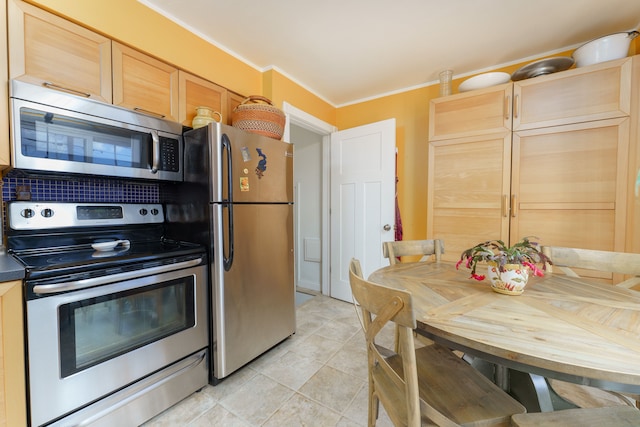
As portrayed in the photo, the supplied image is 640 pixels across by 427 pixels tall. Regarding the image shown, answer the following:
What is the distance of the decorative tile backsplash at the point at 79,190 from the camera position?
4.33 feet

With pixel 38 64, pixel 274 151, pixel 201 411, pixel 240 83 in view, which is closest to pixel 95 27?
pixel 38 64

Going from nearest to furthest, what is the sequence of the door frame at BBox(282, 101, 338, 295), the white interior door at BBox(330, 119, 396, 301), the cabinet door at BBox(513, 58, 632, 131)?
the cabinet door at BBox(513, 58, 632, 131), the white interior door at BBox(330, 119, 396, 301), the door frame at BBox(282, 101, 338, 295)

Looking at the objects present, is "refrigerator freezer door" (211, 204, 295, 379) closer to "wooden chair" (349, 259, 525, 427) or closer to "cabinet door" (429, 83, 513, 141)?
"wooden chair" (349, 259, 525, 427)

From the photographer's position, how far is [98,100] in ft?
4.63

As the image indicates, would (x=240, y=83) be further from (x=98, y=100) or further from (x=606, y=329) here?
(x=606, y=329)

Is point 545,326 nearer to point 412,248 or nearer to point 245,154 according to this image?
point 412,248

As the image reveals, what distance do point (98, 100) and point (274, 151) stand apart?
3.40 feet

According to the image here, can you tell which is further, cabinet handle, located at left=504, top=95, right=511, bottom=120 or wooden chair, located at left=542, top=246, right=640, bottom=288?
cabinet handle, located at left=504, top=95, right=511, bottom=120

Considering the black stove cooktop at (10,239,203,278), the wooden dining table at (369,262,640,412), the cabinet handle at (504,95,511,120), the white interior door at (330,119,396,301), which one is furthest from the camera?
the white interior door at (330,119,396,301)

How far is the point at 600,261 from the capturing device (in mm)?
1378

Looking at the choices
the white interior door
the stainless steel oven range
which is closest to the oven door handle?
the stainless steel oven range

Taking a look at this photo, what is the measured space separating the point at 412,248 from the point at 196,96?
1956mm

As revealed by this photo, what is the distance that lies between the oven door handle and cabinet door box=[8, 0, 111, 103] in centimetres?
100

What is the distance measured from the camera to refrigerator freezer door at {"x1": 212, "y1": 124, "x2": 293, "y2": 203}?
61.3 inches
